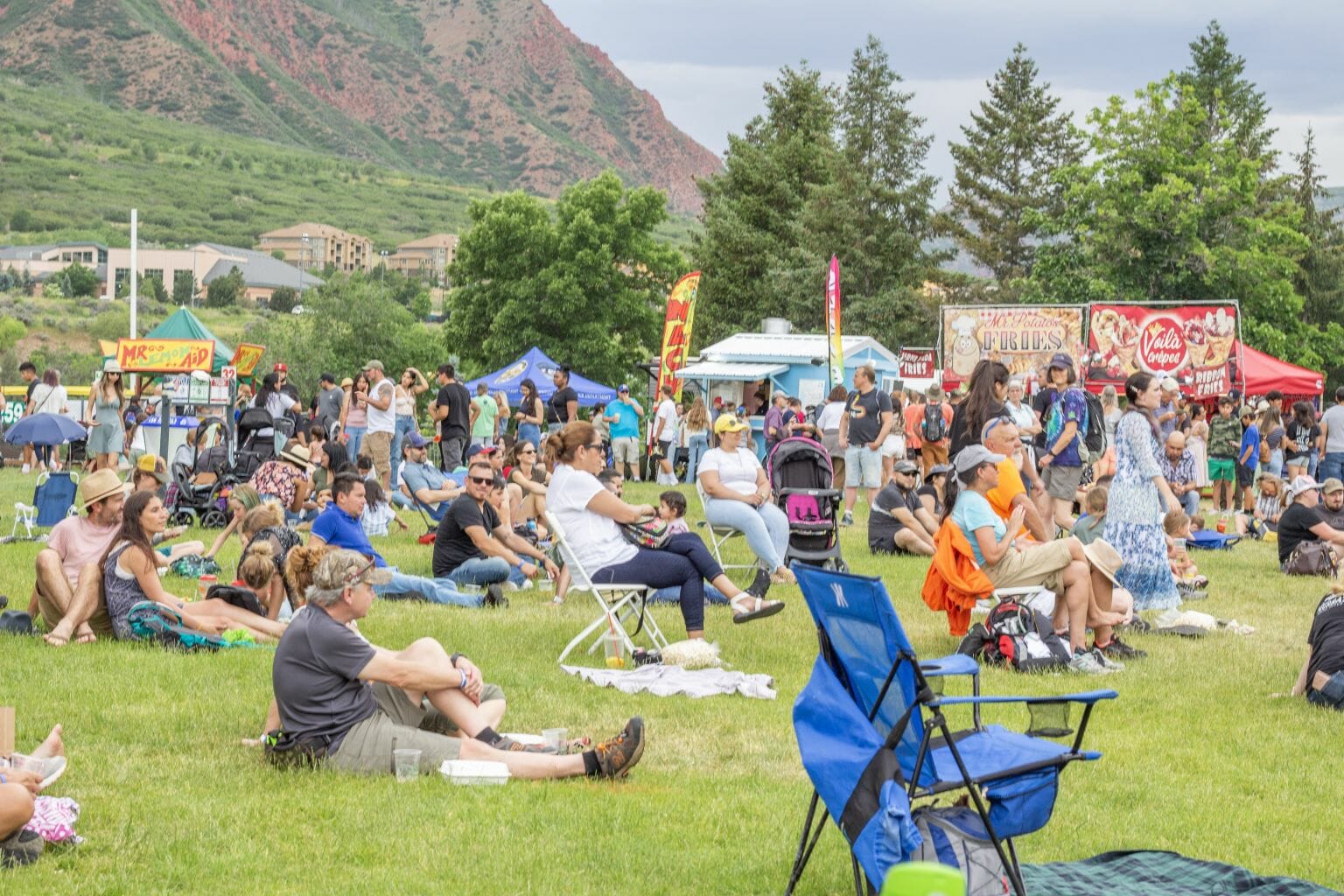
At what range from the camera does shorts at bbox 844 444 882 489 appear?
55.5ft

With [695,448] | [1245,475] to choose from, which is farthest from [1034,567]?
[695,448]

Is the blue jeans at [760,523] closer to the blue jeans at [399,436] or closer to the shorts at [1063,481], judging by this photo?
the shorts at [1063,481]

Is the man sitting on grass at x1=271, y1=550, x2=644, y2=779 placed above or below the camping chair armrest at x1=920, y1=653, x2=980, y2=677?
below

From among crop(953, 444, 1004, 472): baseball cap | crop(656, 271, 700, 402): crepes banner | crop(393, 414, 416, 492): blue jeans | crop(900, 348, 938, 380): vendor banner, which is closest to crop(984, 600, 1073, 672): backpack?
crop(953, 444, 1004, 472): baseball cap

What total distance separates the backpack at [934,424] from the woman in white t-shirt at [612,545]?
8524 millimetres

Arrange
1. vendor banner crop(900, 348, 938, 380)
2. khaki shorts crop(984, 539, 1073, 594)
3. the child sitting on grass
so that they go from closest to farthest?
khaki shorts crop(984, 539, 1073, 594) → the child sitting on grass → vendor banner crop(900, 348, 938, 380)

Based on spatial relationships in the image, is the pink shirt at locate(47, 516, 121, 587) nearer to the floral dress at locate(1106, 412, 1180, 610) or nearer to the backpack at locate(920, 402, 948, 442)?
the floral dress at locate(1106, 412, 1180, 610)

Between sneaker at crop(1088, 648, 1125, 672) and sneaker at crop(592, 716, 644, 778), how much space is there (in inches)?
145

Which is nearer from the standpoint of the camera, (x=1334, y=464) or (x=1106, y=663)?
→ (x=1106, y=663)

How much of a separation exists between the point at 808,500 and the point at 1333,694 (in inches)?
200

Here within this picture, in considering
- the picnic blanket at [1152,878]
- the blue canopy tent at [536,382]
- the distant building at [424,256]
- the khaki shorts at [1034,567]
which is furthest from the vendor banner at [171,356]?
the distant building at [424,256]

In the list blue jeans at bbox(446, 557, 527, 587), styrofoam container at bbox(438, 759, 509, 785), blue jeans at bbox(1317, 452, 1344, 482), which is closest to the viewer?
styrofoam container at bbox(438, 759, 509, 785)

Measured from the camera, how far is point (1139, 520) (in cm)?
988

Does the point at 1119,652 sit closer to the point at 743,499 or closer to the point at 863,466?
the point at 743,499
